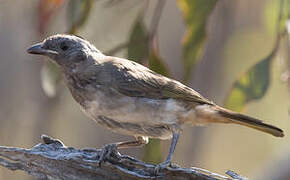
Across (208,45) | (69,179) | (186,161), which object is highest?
(208,45)

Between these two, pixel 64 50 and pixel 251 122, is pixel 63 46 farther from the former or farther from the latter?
pixel 251 122

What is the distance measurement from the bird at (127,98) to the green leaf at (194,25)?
0.67m

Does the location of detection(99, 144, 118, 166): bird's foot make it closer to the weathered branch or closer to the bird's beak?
the weathered branch

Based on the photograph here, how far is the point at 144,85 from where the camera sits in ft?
13.2

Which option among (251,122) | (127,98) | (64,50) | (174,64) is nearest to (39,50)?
(64,50)

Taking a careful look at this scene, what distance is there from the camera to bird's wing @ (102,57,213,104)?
3967 millimetres

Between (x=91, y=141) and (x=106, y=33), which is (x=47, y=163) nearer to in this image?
(x=106, y=33)

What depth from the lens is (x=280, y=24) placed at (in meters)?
4.55

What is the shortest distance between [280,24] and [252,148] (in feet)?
14.8

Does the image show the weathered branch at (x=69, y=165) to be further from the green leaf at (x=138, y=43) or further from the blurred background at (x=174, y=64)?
the green leaf at (x=138, y=43)

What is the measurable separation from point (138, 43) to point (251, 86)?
0.86 m

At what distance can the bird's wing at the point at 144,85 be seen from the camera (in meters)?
3.97

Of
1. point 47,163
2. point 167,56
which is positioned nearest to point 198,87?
point 167,56

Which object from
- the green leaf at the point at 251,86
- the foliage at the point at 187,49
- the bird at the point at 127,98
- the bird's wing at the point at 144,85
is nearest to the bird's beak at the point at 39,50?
the bird at the point at 127,98
